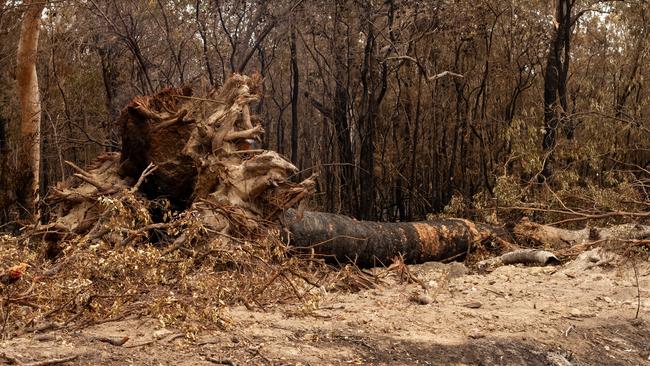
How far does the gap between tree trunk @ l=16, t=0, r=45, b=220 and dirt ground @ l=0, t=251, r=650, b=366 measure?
6.29 meters

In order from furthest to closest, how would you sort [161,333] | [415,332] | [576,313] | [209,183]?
[209,183]
[576,313]
[415,332]
[161,333]

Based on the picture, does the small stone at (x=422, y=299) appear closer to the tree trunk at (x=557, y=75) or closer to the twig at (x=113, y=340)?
the twig at (x=113, y=340)

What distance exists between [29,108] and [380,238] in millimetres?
5825

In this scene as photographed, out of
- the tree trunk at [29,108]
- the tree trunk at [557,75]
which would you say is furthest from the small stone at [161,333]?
the tree trunk at [557,75]

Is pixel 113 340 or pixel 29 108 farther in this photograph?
pixel 29 108

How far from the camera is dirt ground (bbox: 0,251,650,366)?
169 inches

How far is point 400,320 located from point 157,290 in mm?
1674

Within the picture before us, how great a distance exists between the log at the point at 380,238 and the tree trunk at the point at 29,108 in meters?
4.87

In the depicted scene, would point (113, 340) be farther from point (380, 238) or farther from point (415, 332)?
point (380, 238)

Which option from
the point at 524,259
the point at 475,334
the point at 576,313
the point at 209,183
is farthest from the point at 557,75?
the point at 475,334

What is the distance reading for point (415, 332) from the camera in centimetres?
521

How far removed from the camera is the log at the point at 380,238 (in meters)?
8.32

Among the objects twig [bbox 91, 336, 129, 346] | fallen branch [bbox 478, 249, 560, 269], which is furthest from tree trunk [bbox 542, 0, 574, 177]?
twig [bbox 91, 336, 129, 346]

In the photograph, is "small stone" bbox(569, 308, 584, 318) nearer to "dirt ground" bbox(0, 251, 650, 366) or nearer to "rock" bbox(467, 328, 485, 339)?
"dirt ground" bbox(0, 251, 650, 366)
